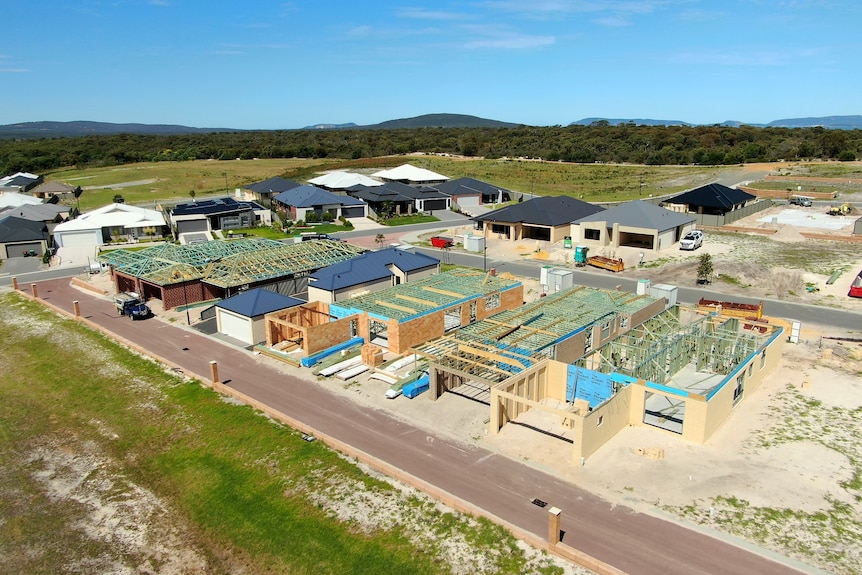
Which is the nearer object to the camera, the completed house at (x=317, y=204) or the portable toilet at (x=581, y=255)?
the portable toilet at (x=581, y=255)

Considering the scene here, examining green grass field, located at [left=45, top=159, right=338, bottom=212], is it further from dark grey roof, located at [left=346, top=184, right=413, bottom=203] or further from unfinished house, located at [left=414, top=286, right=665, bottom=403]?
unfinished house, located at [left=414, top=286, right=665, bottom=403]

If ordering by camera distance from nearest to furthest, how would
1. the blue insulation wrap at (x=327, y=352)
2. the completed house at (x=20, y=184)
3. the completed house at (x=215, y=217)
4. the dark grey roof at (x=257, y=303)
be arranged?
the blue insulation wrap at (x=327, y=352) < the dark grey roof at (x=257, y=303) < the completed house at (x=215, y=217) < the completed house at (x=20, y=184)

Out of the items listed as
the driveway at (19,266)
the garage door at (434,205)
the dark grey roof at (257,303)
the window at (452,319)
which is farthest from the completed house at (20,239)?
the window at (452,319)

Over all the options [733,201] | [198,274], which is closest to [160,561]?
[198,274]

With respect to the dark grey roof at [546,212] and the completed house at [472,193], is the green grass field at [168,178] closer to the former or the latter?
the completed house at [472,193]

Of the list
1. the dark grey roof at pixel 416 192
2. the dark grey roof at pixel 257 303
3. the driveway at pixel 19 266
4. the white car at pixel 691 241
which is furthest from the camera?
the dark grey roof at pixel 416 192

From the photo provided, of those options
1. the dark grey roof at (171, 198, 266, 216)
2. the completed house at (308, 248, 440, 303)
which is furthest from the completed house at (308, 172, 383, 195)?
the completed house at (308, 248, 440, 303)

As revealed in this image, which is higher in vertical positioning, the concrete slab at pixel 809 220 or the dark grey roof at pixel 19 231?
the dark grey roof at pixel 19 231
